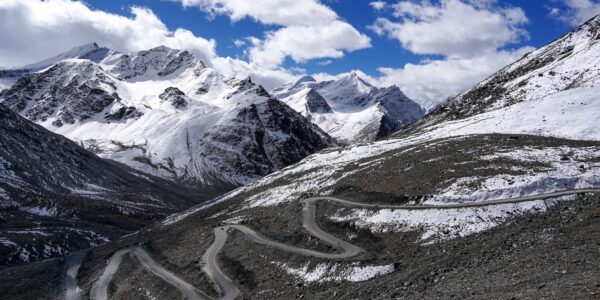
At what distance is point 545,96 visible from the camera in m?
90.4

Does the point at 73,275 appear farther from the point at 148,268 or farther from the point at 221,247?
the point at 221,247

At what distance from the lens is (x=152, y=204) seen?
545ft

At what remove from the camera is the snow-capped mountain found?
7581 cm

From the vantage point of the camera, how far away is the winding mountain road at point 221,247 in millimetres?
46125

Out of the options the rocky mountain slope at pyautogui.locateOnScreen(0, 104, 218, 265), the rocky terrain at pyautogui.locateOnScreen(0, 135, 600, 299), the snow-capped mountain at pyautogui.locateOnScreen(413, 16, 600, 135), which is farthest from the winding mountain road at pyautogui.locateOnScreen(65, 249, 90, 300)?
the snow-capped mountain at pyautogui.locateOnScreen(413, 16, 600, 135)

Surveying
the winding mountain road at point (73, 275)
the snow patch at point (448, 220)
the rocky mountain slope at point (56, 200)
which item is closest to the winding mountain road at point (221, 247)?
the winding mountain road at point (73, 275)

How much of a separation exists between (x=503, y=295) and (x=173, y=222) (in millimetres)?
78784

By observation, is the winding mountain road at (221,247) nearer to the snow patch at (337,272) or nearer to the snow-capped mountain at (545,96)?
the snow patch at (337,272)

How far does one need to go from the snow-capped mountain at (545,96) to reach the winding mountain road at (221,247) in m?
30.3

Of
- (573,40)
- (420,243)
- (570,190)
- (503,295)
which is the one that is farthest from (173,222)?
(573,40)

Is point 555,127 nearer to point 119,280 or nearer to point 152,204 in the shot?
point 119,280

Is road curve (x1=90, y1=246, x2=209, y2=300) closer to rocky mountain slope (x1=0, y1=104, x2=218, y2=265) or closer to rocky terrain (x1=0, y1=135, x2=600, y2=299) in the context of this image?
rocky terrain (x1=0, y1=135, x2=600, y2=299)

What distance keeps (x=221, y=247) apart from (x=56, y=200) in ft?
329

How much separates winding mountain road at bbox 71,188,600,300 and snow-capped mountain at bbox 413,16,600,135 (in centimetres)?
3030
